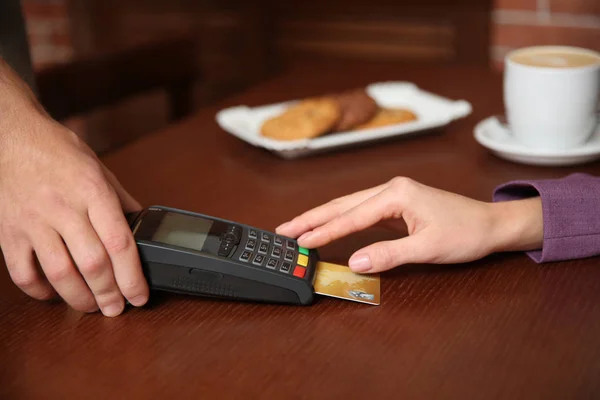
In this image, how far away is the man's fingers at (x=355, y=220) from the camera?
2.32 feet

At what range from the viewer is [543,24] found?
1796 mm

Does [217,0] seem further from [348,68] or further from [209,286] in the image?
[209,286]

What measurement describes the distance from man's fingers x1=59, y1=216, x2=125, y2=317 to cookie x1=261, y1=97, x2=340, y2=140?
0.47m

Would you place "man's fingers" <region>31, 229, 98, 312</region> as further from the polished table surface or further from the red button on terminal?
the red button on terminal

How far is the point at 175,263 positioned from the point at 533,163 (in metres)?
0.57

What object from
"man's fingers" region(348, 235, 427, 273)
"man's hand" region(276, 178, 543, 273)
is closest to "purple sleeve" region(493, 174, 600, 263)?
"man's hand" region(276, 178, 543, 273)

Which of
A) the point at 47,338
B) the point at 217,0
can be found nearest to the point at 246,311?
the point at 47,338

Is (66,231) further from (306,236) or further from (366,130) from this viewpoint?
(366,130)

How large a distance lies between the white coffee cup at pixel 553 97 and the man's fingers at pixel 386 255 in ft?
1.18


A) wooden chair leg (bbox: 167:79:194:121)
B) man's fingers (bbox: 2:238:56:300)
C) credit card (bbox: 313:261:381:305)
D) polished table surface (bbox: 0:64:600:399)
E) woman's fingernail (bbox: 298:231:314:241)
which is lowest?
wooden chair leg (bbox: 167:79:194:121)

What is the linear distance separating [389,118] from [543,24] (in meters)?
0.89

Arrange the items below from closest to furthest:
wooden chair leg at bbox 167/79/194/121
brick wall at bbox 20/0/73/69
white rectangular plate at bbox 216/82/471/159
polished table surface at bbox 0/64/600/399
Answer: polished table surface at bbox 0/64/600/399 → white rectangular plate at bbox 216/82/471/159 → wooden chair leg at bbox 167/79/194/121 → brick wall at bbox 20/0/73/69

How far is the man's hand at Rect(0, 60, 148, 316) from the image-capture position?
0.63 metres

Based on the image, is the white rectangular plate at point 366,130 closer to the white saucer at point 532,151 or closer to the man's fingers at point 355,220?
the white saucer at point 532,151
